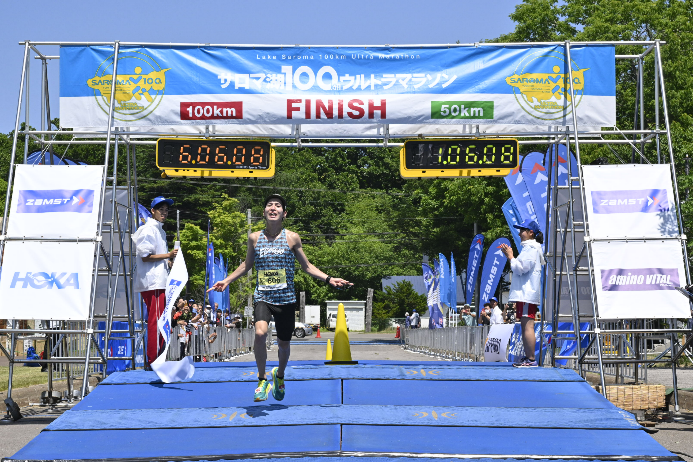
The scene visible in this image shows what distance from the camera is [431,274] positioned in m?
32.2

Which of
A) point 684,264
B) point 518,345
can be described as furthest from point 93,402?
point 518,345

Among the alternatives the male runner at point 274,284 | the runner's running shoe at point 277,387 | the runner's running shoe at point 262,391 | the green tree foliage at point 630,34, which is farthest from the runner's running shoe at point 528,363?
the green tree foliage at point 630,34

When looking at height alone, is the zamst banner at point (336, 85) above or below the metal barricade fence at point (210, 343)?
above

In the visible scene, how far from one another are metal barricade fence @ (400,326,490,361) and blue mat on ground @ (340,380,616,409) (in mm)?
11261

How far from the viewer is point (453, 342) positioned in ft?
78.7

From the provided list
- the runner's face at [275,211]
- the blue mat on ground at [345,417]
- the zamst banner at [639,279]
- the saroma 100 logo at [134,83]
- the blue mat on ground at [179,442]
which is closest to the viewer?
the blue mat on ground at [179,442]

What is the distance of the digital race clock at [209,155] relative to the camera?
1161 centimetres

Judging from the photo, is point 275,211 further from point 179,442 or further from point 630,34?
point 630,34

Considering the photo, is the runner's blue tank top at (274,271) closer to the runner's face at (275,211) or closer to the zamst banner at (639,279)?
the runner's face at (275,211)

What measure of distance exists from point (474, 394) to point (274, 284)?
7.52ft

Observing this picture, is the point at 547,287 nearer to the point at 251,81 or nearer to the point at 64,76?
the point at 251,81

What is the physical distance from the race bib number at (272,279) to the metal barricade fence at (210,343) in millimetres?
8354

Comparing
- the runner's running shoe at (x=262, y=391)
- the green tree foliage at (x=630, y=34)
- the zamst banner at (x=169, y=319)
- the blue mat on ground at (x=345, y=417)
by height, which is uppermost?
the green tree foliage at (x=630, y=34)

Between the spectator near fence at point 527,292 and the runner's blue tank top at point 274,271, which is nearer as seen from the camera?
the runner's blue tank top at point 274,271
